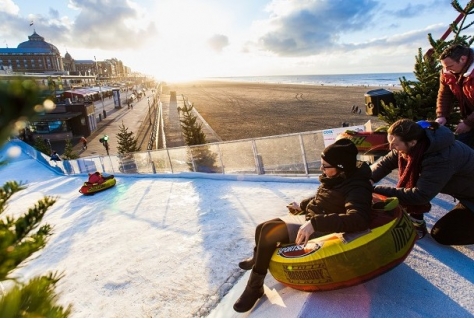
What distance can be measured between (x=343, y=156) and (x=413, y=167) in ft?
4.24

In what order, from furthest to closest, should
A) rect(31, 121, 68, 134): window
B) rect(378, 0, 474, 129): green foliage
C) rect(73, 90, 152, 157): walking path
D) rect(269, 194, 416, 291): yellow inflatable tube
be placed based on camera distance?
1. rect(31, 121, 68, 134): window
2. rect(73, 90, 152, 157): walking path
3. rect(378, 0, 474, 129): green foliage
4. rect(269, 194, 416, 291): yellow inflatable tube

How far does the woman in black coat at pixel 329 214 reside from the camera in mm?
3018

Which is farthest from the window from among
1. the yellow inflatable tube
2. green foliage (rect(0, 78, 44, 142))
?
green foliage (rect(0, 78, 44, 142))

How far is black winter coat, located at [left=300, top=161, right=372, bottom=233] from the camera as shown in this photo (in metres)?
2.98

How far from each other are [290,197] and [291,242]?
3.40 meters

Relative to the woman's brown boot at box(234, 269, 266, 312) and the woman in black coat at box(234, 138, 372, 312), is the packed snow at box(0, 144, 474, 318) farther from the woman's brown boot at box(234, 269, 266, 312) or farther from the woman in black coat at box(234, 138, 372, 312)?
the woman in black coat at box(234, 138, 372, 312)

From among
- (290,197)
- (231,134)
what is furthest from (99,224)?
(231,134)

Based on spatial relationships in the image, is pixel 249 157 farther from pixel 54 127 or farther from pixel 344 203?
pixel 54 127

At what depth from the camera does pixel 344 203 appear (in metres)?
3.26

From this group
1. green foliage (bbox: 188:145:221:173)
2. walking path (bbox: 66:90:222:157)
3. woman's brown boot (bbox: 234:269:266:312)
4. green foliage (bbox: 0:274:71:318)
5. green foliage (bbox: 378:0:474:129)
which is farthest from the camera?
walking path (bbox: 66:90:222:157)

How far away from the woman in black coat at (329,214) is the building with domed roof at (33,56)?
135 m

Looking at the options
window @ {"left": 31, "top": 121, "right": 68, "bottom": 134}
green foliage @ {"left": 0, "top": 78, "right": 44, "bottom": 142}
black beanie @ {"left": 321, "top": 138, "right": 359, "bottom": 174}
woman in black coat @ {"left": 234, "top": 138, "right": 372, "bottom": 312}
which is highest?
window @ {"left": 31, "top": 121, "right": 68, "bottom": 134}

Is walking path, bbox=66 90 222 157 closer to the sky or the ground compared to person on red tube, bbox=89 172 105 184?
closer to the sky

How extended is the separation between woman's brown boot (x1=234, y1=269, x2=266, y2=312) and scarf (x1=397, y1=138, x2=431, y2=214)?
2330mm
